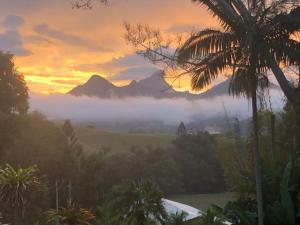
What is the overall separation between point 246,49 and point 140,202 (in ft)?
49.6

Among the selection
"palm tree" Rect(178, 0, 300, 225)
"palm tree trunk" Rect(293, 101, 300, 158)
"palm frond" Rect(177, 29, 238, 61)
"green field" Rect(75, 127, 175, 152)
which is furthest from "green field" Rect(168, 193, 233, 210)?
"palm tree" Rect(178, 0, 300, 225)

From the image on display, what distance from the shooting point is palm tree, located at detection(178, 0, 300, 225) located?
11.5 metres

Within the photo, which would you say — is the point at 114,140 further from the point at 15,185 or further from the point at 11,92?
the point at 15,185

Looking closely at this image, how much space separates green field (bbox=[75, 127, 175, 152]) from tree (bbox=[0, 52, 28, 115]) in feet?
262

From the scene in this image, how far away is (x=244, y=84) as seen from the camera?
38.4ft

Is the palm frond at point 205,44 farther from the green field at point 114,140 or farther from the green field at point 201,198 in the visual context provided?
the green field at point 114,140

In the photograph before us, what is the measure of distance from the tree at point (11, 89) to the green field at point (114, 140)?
79.8m

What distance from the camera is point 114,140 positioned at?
445 ft

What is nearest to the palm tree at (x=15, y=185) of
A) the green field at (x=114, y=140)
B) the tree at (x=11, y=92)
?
the tree at (x=11, y=92)

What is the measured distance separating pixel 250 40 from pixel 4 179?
54.5ft

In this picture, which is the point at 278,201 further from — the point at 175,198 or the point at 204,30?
the point at 175,198

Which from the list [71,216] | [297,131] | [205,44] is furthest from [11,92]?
→ [205,44]

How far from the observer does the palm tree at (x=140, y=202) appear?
2444 cm

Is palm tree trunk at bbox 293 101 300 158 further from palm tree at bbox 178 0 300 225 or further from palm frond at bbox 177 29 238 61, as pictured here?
palm frond at bbox 177 29 238 61
